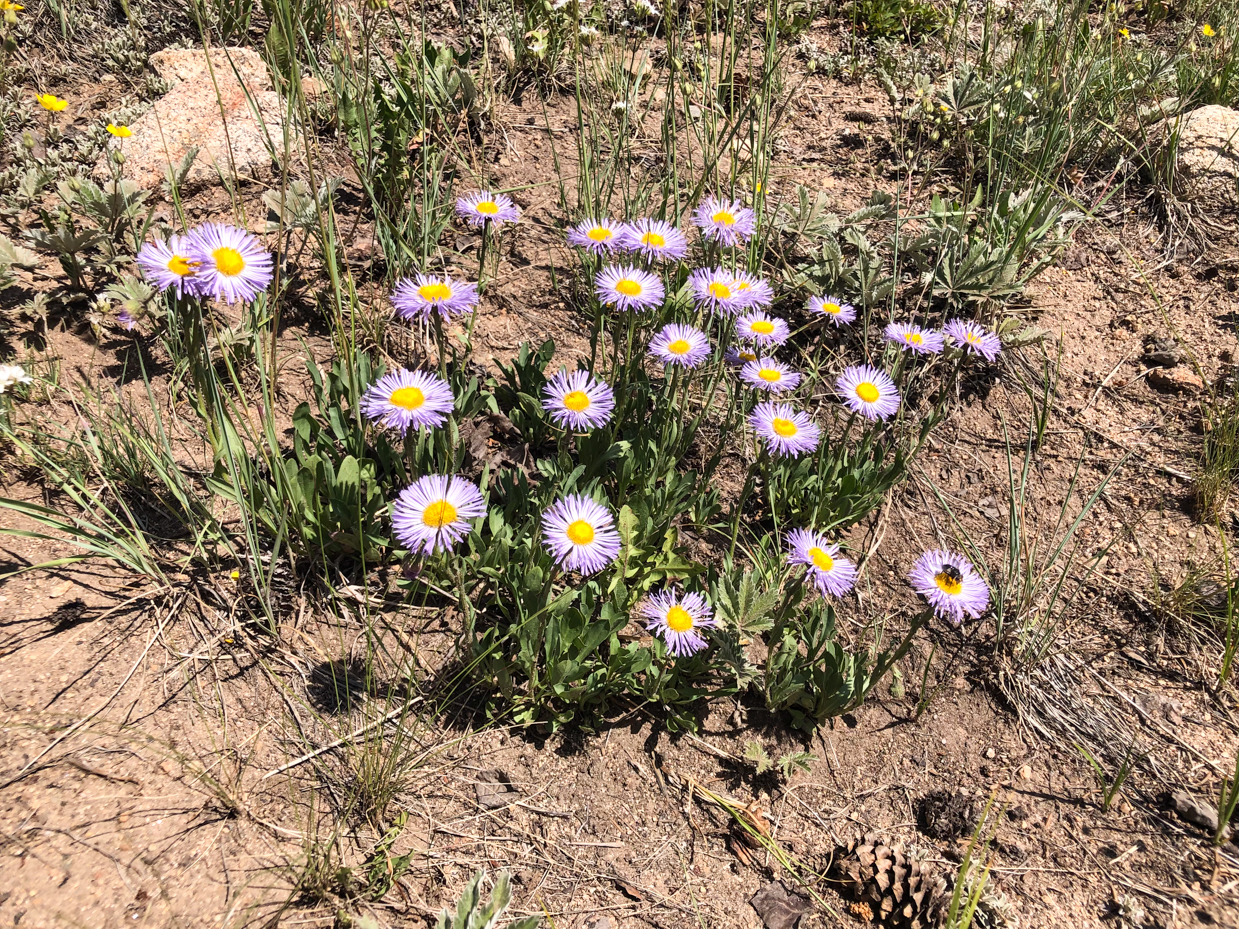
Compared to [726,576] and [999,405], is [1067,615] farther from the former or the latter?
[726,576]

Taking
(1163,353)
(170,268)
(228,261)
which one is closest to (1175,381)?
(1163,353)

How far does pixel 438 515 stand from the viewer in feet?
6.61

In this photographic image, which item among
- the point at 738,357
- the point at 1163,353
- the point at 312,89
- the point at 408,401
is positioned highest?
the point at 312,89

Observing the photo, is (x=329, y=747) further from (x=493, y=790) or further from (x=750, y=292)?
(x=750, y=292)

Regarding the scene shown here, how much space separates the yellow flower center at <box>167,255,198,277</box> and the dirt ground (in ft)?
2.88

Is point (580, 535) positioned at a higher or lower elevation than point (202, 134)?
lower

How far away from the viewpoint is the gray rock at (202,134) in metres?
3.39

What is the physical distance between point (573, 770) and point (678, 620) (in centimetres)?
49

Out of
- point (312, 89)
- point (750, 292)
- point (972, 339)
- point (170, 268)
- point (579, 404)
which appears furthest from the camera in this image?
point (312, 89)

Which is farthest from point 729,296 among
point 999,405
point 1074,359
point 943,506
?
point 1074,359

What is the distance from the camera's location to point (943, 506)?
303 cm

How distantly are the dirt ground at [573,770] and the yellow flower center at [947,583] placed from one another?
0.42 metres

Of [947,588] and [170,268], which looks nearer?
[170,268]

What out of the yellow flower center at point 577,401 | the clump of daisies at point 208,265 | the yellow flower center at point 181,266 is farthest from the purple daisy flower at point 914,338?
the yellow flower center at point 181,266
